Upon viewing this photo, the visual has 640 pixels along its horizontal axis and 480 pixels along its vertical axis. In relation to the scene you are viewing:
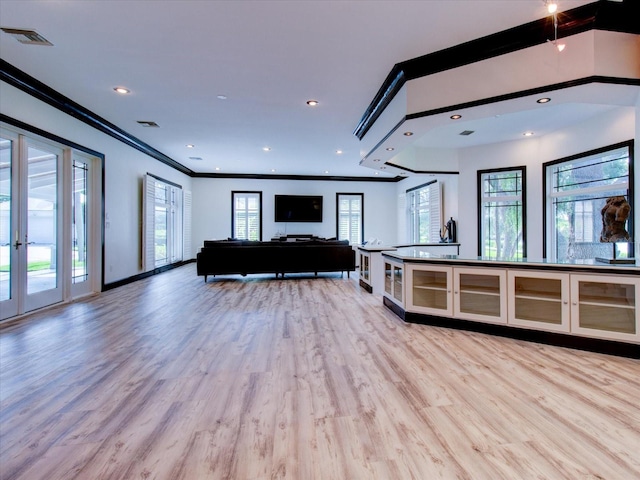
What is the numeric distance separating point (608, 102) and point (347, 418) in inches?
158

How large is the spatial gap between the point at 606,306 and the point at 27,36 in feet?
20.4

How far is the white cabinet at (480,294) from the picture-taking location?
3.36 m

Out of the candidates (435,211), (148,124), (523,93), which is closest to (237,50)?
(523,93)

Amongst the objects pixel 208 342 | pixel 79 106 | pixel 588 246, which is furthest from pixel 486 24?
pixel 79 106

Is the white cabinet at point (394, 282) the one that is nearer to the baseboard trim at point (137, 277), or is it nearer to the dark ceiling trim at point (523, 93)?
the dark ceiling trim at point (523, 93)

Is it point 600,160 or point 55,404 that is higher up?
point 600,160

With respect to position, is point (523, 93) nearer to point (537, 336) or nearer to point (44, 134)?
point (537, 336)

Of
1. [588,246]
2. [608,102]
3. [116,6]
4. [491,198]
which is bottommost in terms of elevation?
[588,246]

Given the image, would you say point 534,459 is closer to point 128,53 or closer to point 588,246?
point 588,246

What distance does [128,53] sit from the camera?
3348mm

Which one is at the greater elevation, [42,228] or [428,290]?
[42,228]

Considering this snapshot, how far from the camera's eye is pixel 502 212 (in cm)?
675

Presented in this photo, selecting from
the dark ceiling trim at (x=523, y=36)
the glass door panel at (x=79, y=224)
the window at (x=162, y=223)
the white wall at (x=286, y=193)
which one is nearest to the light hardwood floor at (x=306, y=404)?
the glass door panel at (x=79, y=224)

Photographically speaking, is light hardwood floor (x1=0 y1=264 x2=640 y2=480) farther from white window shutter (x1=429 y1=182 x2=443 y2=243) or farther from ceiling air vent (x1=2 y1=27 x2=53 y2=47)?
white window shutter (x1=429 y1=182 x2=443 y2=243)
